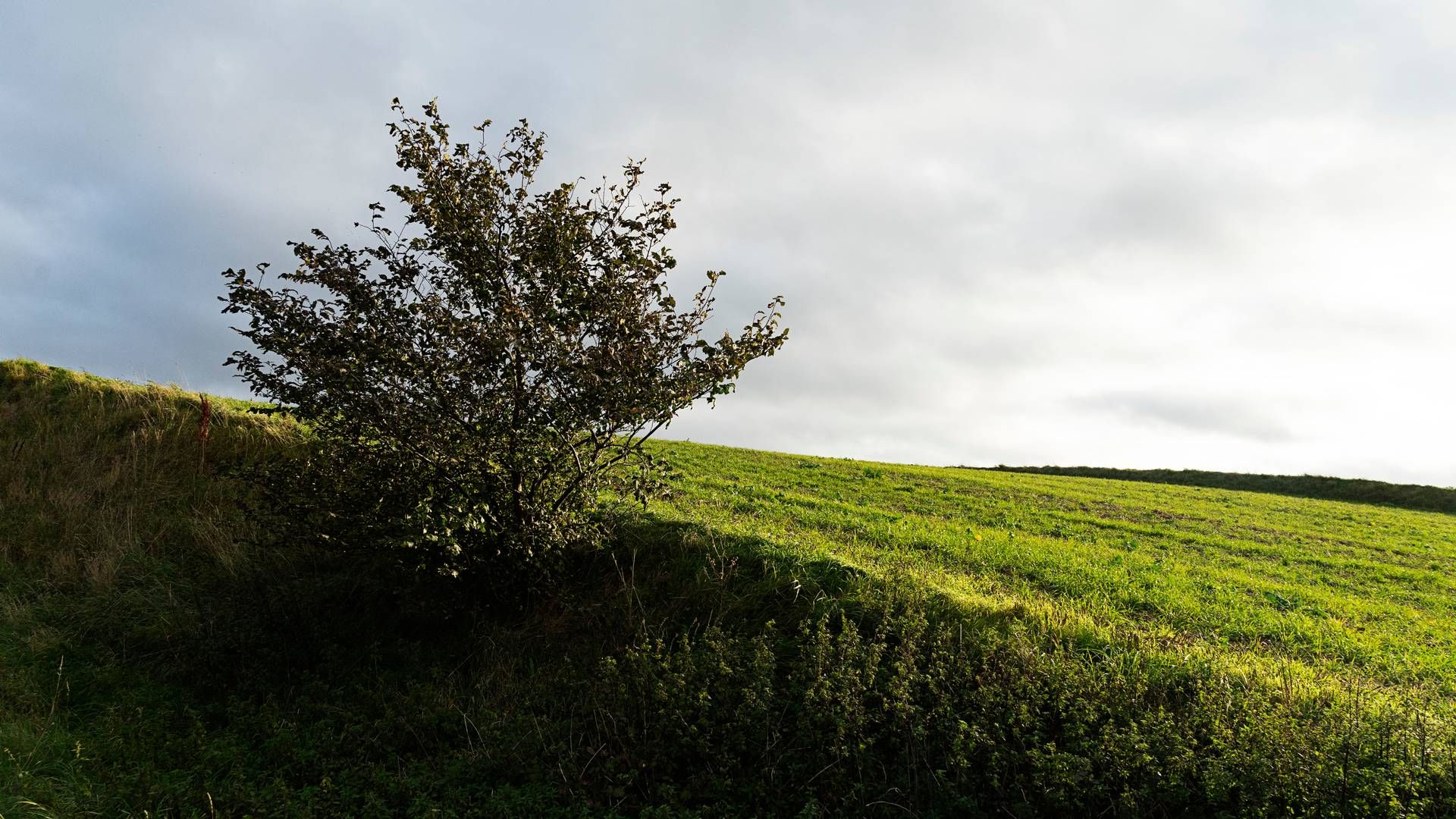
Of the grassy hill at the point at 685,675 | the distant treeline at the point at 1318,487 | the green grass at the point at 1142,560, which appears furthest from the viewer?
the distant treeline at the point at 1318,487

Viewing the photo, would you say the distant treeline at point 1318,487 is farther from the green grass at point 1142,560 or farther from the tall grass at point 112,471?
the tall grass at point 112,471

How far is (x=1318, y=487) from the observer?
125 ft

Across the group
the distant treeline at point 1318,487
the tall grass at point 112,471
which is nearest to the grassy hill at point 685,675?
the tall grass at point 112,471

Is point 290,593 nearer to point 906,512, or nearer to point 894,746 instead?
point 894,746

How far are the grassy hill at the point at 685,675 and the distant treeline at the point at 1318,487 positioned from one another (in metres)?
29.3

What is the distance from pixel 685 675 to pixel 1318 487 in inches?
1744

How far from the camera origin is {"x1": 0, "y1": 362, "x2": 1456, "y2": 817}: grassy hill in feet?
19.2

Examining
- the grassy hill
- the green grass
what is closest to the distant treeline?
the green grass

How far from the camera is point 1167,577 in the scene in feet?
41.1

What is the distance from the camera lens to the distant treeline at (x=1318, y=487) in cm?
3525

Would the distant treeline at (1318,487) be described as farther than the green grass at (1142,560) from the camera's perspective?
Yes

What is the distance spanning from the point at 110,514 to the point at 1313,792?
16.3 metres

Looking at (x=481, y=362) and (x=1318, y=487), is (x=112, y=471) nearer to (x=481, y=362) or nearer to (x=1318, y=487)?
(x=481, y=362)

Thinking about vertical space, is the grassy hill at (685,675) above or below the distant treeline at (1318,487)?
below
